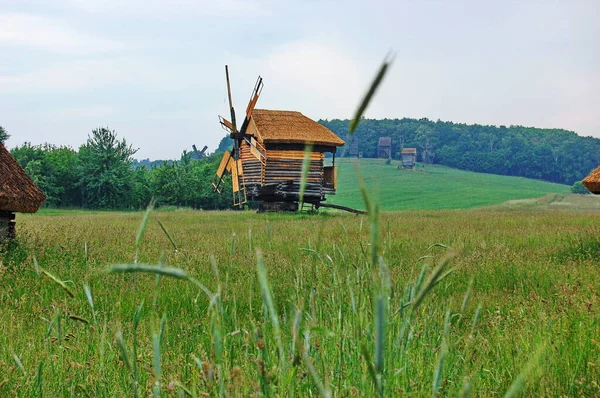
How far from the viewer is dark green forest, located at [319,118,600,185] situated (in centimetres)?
8775

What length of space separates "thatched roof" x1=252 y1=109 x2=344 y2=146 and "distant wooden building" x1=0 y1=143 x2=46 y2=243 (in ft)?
48.3

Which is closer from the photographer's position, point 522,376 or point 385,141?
point 522,376

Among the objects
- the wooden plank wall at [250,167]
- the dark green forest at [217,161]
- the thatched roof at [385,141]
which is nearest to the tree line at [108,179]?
the dark green forest at [217,161]

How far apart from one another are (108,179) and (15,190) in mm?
33998

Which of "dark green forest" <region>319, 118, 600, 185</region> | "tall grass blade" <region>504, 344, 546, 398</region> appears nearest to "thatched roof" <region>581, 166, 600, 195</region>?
"tall grass blade" <region>504, 344, 546, 398</region>

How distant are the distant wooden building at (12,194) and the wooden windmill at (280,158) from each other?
14.9 metres

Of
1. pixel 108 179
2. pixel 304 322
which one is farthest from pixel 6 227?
pixel 108 179

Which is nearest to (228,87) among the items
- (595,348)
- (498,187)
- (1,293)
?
(1,293)

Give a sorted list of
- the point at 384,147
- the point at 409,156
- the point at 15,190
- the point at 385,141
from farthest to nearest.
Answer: the point at 384,147
the point at 385,141
the point at 409,156
the point at 15,190

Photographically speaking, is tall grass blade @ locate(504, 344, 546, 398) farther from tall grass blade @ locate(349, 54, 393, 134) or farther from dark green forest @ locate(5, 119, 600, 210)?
dark green forest @ locate(5, 119, 600, 210)

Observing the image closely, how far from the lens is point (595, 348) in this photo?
355 cm

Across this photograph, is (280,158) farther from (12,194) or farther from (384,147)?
(384,147)

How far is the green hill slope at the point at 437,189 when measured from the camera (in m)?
52.6

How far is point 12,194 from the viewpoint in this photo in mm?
8086
